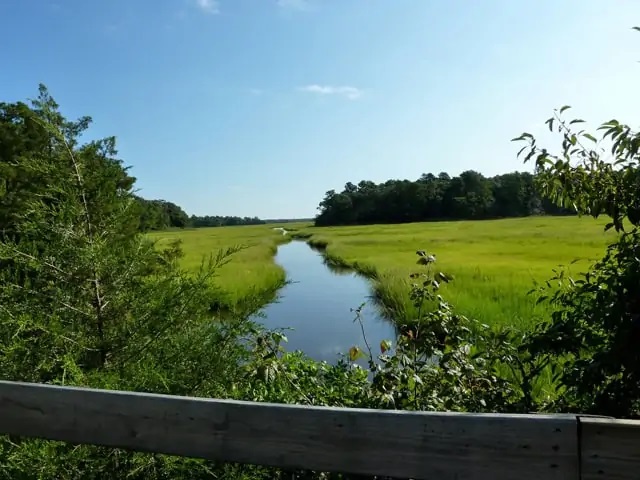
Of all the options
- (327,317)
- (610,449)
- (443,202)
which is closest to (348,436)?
(610,449)

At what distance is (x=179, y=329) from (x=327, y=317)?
1121 cm

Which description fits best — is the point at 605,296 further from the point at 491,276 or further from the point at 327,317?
the point at 491,276

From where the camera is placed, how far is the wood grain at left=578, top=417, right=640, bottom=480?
126 cm

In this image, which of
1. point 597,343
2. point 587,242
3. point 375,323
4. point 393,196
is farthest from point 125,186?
point 393,196

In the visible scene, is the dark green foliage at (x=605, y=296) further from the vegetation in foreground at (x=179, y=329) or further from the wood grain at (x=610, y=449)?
the wood grain at (x=610, y=449)

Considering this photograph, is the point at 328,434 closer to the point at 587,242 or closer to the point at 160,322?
the point at 160,322

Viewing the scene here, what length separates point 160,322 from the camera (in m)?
2.90

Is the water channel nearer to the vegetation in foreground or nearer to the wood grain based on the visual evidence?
the vegetation in foreground

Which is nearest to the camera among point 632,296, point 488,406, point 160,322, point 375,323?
point 632,296

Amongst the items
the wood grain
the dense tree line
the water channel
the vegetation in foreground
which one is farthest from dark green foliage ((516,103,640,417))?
the dense tree line

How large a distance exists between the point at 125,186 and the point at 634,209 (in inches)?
114

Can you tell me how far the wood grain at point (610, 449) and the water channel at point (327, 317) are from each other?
15.3 ft

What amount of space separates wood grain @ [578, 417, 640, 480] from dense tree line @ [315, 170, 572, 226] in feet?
262

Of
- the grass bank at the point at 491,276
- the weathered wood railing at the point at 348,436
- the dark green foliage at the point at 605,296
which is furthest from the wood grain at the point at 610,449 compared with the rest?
the grass bank at the point at 491,276
